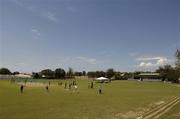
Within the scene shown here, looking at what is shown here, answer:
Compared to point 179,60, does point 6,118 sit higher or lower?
lower

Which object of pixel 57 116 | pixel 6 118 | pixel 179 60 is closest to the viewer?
pixel 6 118

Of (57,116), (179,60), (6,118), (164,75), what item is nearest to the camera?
(6,118)

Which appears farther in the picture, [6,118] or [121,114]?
[121,114]

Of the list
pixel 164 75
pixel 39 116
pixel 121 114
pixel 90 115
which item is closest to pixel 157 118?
pixel 121 114

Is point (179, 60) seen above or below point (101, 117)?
above

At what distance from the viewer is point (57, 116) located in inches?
875

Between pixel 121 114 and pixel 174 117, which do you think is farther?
pixel 121 114

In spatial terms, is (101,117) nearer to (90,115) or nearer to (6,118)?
(90,115)

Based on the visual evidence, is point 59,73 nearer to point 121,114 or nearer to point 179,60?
point 179,60

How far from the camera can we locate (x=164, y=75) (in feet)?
612

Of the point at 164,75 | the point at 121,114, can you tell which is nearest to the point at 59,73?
the point at 164,75

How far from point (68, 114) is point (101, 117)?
3063mm

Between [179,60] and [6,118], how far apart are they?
156ft

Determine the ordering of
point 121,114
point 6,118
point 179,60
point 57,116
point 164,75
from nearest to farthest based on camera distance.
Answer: point 6,118
point 57,116
point 121,114
point 179,60
point 164,75
